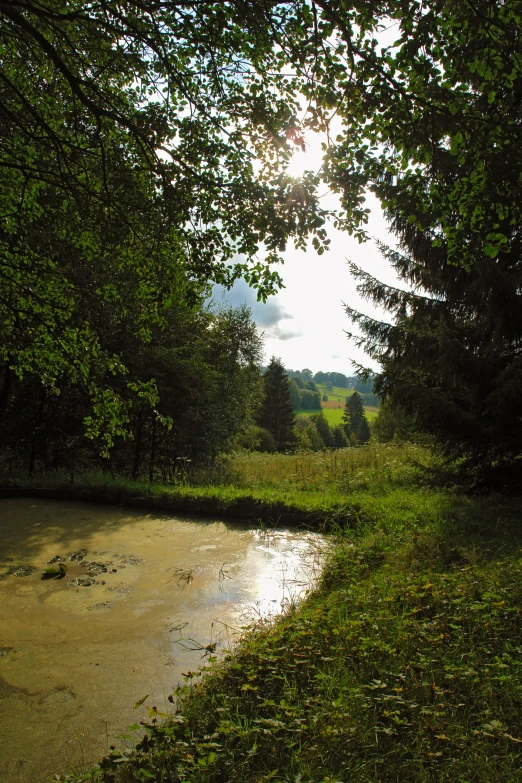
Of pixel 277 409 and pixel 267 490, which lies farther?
pixel 277 409

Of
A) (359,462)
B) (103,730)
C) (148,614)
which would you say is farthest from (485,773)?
(359,462)

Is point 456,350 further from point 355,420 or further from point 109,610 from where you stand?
point 355,420

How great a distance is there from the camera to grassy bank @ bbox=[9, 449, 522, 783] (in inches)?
84.3

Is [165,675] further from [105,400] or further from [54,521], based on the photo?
[54,521]

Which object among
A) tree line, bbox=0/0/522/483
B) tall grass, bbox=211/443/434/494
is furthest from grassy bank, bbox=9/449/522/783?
tall grass, bbox=211/443/434/494

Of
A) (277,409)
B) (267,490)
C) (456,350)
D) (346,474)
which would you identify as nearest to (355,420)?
(277,409)

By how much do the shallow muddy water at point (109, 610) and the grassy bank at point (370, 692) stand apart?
0.36 metres

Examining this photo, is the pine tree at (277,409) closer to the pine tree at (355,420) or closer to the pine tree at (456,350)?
the pine tree at (355,420)

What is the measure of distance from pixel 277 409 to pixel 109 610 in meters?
39.6

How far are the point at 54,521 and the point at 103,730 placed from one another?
5097mm

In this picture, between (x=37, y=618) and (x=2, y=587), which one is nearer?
(x=37, y=618)

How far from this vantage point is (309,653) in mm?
3043

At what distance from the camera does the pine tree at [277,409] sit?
43438 mm

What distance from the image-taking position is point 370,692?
2.62 m
